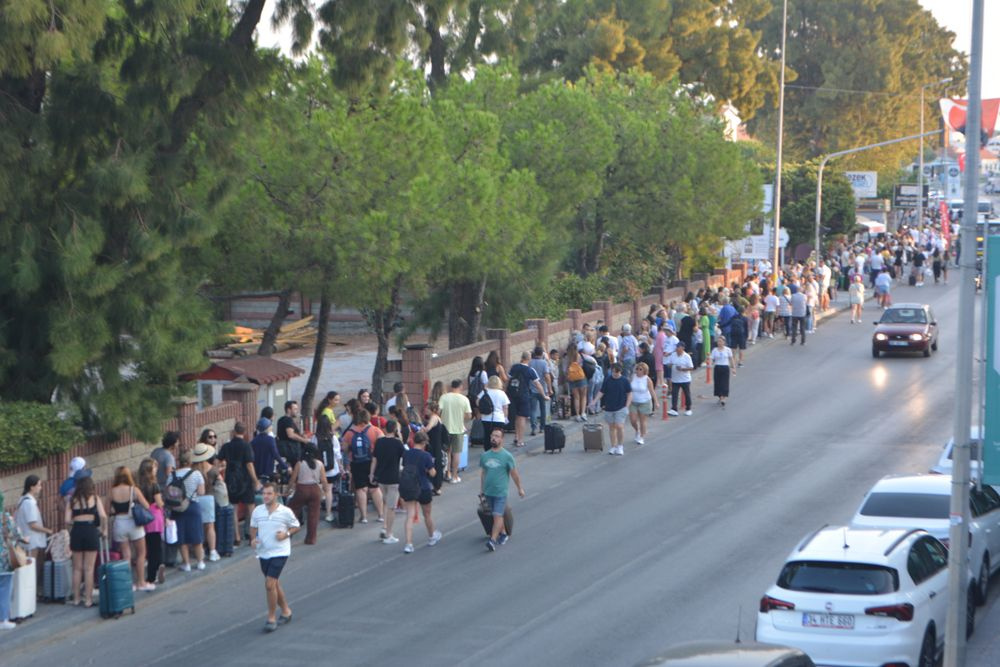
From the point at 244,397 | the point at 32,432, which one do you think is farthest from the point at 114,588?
the point at 244,397

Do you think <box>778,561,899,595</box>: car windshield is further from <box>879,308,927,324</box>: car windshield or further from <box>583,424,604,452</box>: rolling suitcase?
<box>879,308,927,324</box>: car windshield

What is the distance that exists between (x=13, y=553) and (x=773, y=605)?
8.25 metres

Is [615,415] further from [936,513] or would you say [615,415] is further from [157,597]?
[157,597]

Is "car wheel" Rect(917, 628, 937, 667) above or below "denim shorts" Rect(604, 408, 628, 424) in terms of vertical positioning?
below

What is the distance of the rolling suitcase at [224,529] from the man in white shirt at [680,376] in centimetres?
1215

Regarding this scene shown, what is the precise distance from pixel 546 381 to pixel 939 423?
7.72m

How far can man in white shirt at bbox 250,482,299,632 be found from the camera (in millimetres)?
15633

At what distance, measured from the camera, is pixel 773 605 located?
1329 centimetres

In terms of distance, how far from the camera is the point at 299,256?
24797 millimetres

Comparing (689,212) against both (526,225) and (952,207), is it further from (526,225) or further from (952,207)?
(952,207)

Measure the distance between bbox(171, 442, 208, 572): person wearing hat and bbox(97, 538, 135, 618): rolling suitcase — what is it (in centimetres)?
175

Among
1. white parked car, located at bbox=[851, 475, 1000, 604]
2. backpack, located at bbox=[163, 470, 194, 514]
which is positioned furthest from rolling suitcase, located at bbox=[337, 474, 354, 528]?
white parked car, located at bbox=[851, 475, 1000, 604]

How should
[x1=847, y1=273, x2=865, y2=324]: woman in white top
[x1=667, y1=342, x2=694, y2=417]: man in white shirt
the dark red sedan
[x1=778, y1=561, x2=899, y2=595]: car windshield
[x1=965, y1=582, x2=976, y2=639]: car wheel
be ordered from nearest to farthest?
[x1=778, y1=561, x2=899, y2=595]: car windshield → [x1=965, y1=582, x2=976, y2=639]: car wheel → [x1=667, y1=342, x2=694, y2=417]: man in white shirt → the dark red sedan → [x1=847, y1=273, x2=865, y2=324]: woman in white top

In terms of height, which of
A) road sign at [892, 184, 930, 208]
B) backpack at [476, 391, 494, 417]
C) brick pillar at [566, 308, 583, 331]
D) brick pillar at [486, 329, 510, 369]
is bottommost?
backpack at [476, 391, 494, 417]
